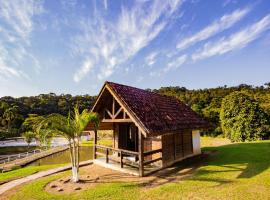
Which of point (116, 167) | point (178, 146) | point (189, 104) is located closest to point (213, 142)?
point (178, 146)

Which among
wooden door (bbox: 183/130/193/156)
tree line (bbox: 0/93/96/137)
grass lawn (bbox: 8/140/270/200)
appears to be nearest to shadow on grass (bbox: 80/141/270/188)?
grass lawn (bbox: 8/140/270/200)

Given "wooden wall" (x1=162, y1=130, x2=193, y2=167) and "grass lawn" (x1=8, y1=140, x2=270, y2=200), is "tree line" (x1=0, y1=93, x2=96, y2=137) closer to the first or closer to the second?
"wooden wall" (x1=162, y1=130, x2=193, y2=167)

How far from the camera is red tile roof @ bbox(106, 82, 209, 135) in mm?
12523

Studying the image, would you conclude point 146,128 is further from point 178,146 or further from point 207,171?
point 178,146

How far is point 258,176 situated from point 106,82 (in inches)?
386

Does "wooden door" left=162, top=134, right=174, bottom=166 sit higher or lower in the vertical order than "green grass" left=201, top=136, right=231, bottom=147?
higher

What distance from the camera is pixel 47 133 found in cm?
1086

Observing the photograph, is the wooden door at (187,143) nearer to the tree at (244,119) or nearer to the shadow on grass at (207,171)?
the shadow on grass at (207,171)

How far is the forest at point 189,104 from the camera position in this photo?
144 feet

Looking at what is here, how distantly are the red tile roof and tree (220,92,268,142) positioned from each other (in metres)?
13.6

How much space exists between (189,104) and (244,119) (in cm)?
3008

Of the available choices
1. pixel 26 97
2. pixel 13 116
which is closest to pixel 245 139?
pixel 13 116

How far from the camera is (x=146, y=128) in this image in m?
11.6

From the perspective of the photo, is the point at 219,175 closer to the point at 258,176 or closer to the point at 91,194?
the point at 258,176
